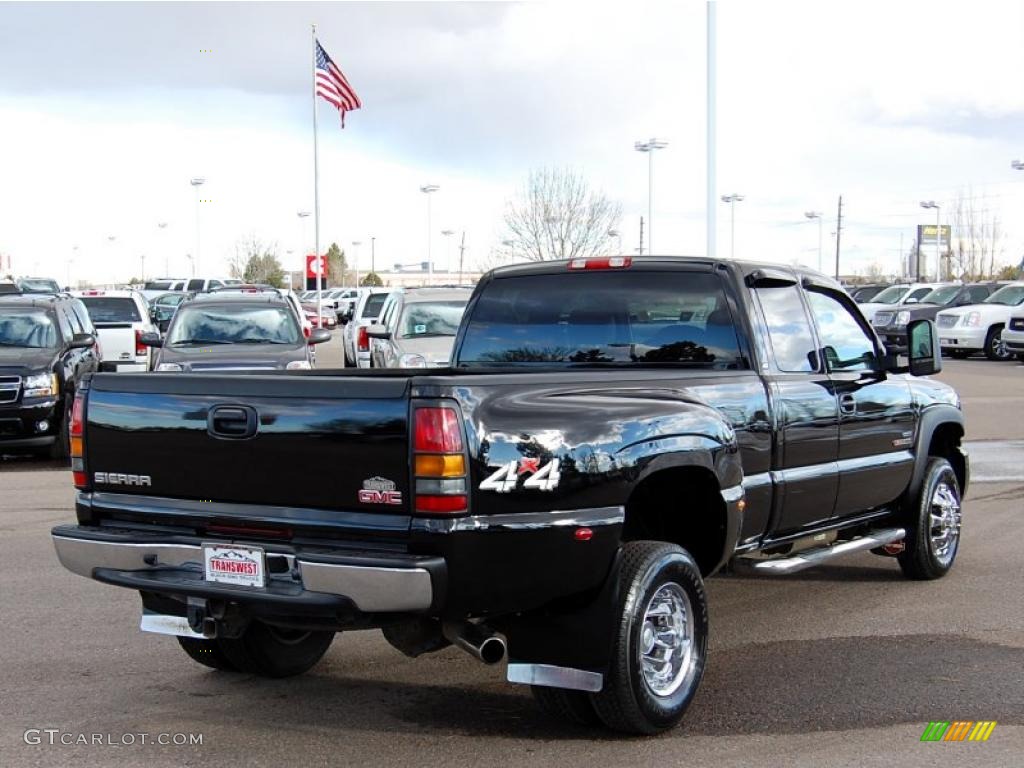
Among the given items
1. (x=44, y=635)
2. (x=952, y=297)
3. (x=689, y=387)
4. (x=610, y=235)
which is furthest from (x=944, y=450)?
(x=610, y=235)

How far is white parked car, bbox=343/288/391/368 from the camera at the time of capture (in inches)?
931

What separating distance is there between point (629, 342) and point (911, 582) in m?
2.85

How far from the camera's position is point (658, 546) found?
521 centimetres

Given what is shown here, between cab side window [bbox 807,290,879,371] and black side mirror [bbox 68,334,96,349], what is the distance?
9783 millimetres

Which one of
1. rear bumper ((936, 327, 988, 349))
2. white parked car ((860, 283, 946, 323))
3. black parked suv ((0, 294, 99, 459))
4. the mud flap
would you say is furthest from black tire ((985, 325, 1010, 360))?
the mud flap

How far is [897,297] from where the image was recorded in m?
41.3

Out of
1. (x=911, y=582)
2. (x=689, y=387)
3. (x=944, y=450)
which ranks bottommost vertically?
(x=911, y=582)

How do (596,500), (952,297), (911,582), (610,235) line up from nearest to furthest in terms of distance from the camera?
(596,500)
(911,582)
(952,297)
(610,235)

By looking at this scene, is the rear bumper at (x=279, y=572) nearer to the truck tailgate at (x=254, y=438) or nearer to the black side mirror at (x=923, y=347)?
the truck tailgate at (x=254, y=438)

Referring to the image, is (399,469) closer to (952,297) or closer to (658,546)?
(658,546)

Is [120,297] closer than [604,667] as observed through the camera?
No

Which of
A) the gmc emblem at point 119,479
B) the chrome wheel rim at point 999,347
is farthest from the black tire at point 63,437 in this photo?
the chrome wheel rim at point 999,347

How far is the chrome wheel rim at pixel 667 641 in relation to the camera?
5211 mm

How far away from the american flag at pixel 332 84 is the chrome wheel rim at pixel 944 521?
89.6ft
